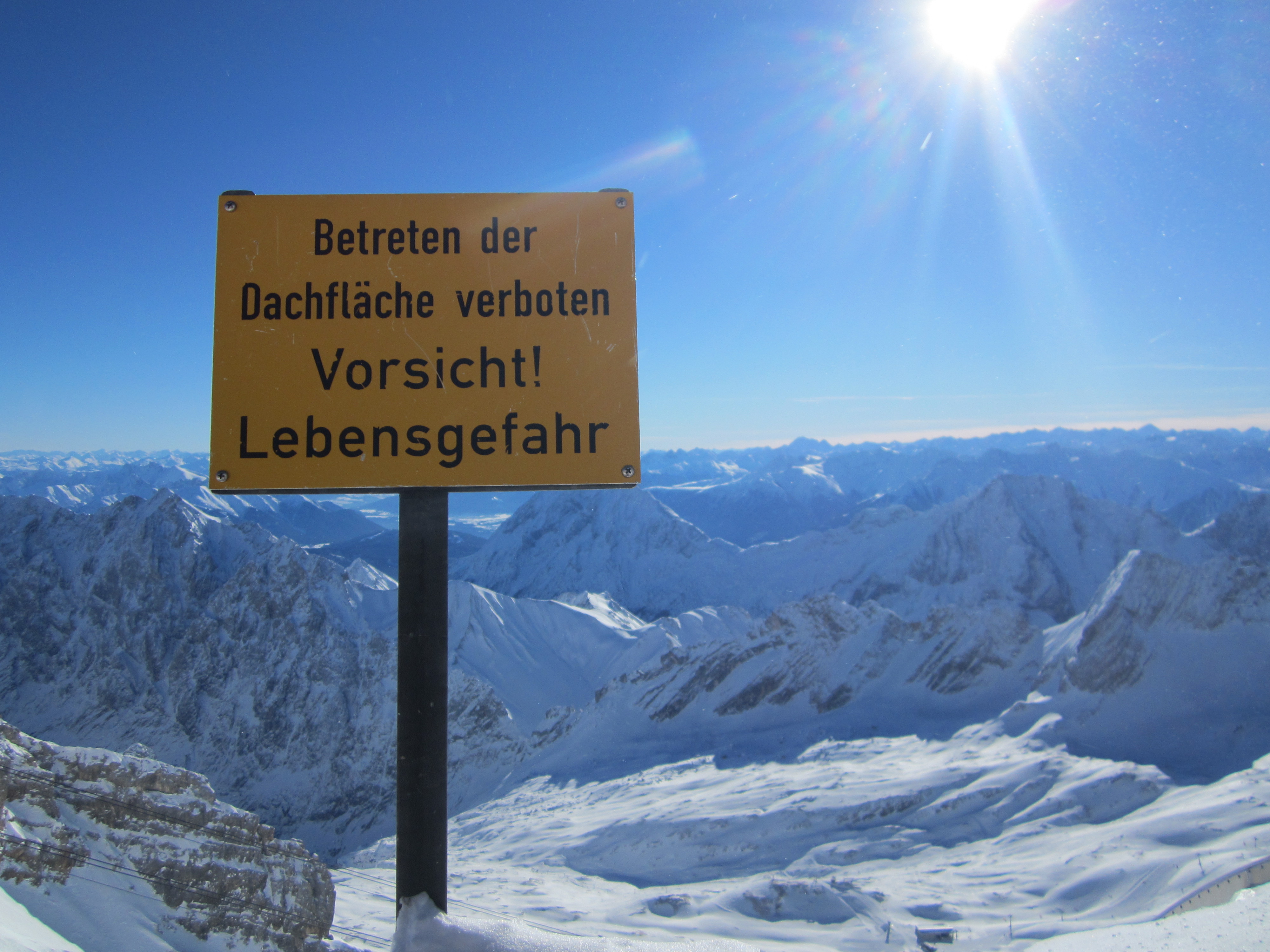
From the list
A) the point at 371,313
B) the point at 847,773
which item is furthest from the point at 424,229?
the point at 847,773

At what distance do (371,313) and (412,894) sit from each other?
266 centimetres

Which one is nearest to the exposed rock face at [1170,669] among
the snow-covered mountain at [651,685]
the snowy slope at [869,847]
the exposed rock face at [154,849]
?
the snow-covered mountain at [651,685]

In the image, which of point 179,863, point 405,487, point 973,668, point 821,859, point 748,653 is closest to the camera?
point 405,487

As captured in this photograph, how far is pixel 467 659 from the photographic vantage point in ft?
607

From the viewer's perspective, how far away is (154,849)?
90.5 ft

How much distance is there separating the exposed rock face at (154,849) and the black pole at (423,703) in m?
20.6

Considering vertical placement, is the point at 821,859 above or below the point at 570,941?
below

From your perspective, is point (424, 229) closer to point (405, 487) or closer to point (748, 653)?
point (405, 487)

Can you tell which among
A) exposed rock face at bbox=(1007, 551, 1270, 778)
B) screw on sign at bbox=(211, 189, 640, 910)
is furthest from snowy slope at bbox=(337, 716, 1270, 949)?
screw on sign at bbox=(211, 189, 640, 910)

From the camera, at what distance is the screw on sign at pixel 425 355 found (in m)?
3.38

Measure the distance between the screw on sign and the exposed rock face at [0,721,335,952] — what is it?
828 inches

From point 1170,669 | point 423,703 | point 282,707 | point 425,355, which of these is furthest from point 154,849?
point 282,707

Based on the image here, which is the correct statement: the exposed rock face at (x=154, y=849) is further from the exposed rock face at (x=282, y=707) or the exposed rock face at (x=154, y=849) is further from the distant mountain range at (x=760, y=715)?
the exposed rock face at (x=282, y=707)

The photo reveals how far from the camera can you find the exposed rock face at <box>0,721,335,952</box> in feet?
73.6
